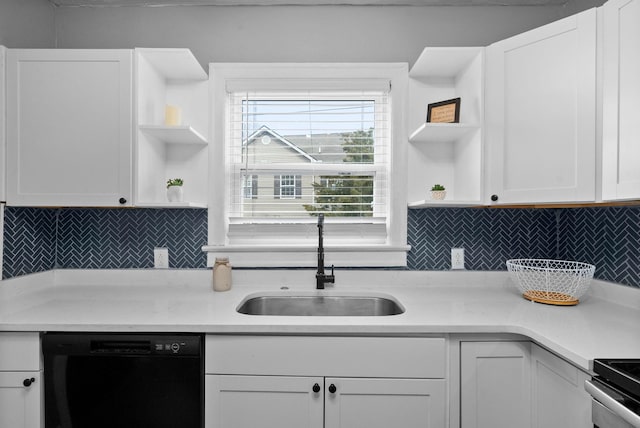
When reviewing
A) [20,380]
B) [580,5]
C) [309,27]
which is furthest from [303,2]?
[20,380]

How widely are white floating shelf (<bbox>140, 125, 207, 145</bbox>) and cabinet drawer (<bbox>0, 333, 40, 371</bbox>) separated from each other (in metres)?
1.00

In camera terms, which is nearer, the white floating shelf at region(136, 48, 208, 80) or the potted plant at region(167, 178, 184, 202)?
the white floating shelf at region(136, 48, 208, 80)

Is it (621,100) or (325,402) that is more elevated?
(621,100)

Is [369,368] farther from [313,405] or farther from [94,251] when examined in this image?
[94,251]

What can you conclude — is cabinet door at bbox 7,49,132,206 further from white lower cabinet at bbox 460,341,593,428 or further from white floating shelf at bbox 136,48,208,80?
white lower cabinet at bbox 460,341,593,428

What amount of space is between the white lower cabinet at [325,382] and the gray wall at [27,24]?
73.2 inches

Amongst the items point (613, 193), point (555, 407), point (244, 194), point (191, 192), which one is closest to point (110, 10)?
point (191, 192)

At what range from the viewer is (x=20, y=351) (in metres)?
1.27

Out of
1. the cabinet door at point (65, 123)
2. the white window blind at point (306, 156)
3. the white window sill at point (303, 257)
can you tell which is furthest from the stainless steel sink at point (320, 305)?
the cabinet door at point (65, 123)

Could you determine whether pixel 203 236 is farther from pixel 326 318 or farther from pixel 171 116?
pixel 326 318

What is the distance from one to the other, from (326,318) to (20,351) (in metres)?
1.21

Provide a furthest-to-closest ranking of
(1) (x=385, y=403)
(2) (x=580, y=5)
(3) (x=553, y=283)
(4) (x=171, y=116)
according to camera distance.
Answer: (2) (x=580, y=5), (4) (x=171, y=116), (3) (x=553, y=283), (1) (x=385, y=403)

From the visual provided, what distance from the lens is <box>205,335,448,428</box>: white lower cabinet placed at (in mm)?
1271

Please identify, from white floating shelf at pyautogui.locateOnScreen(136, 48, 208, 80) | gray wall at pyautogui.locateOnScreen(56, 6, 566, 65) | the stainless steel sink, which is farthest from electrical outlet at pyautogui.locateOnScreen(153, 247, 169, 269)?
gray wall at pyautogui.locateOnScreen(56, 6, 566, 65)
